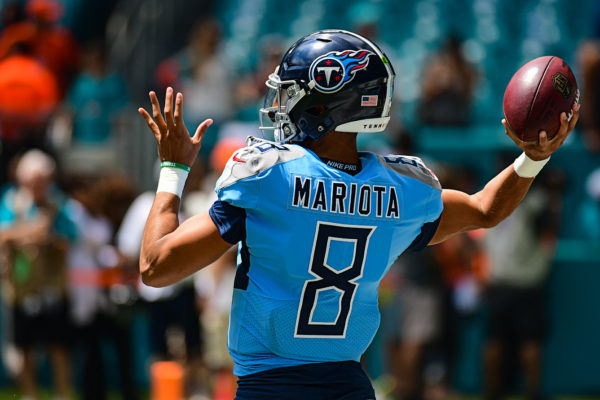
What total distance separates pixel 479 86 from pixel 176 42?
14.0 ft

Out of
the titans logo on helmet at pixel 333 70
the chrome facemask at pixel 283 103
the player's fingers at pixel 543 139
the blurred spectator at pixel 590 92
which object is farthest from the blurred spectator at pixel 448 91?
the titans logo on helmet at pixel 333 70

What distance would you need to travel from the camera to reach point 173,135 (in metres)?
3.21

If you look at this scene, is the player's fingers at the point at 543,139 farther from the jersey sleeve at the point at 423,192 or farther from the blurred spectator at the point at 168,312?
the blurred spectator at the point at 168,312

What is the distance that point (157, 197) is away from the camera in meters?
3.15

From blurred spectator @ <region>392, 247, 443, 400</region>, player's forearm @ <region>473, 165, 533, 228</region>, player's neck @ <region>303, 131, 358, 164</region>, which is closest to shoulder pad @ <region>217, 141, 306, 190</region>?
player's neck @ <region>303, 131, 358, 164</region>

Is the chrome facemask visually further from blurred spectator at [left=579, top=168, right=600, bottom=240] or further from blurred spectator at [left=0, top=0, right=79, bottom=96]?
blurred spectator at [left=0, top=0, right=79, bottom=96]

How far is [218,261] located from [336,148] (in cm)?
421

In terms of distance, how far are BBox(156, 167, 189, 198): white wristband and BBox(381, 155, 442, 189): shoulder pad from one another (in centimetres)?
66

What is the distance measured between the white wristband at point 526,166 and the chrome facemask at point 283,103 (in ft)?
2.48

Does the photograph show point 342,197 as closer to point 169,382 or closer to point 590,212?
point 169,382

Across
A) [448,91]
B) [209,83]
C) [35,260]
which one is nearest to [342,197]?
[35,260]

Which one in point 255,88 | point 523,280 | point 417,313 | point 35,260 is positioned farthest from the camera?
point 255,88

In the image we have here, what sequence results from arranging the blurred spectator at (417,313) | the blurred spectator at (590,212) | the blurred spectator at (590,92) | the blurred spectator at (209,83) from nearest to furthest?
the blurred spectator at (417,313), the blurred spectator at (590,212), the blurred spectator at (590,92), the blurred spectator at (209,83)

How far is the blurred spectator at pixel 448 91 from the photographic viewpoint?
383 inches
